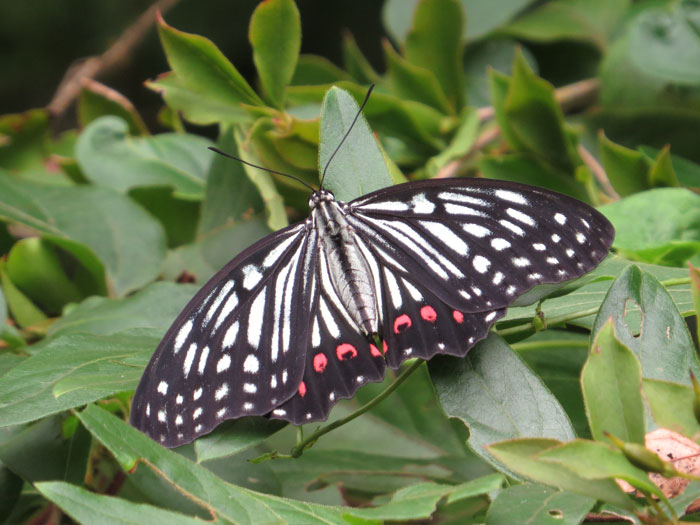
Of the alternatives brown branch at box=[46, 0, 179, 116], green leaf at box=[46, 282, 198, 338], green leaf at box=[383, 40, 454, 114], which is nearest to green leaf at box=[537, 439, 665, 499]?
green leaf at box=[46, 282, 198, 338]

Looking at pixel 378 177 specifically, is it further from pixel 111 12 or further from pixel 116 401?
pixel 111 12

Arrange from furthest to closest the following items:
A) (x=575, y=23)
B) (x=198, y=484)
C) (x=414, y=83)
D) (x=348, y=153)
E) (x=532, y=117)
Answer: (x=575, y=23)
(x=414, y=83)
(x=532, y=117)
(x=348, y=153)
(x=198, y=484)

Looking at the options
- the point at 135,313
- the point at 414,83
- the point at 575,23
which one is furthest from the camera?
the point at 575,23

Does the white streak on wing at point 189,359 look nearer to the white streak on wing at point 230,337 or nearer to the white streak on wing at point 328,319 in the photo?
the white streak on wing at point 230,337

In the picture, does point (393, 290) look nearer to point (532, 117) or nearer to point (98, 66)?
point (532, 117)

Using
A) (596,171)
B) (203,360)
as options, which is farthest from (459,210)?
(596,171)

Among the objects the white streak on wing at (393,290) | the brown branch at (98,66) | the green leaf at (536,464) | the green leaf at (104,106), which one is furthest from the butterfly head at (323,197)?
the brown branch at (98,66)

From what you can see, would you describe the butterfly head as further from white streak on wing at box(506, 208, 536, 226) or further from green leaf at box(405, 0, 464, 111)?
green leaf at box(405, 0, 464, 111)
